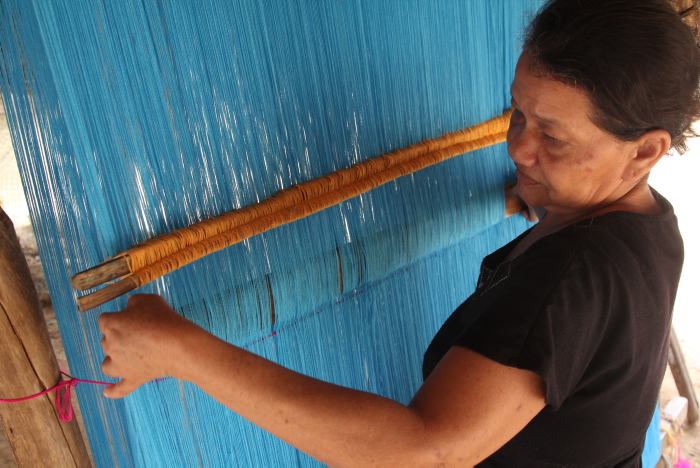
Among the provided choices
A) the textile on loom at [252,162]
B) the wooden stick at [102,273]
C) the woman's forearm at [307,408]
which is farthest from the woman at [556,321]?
the textile on loom at [252,162]

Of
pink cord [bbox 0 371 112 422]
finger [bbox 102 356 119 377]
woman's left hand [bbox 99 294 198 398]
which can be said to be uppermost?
woman's left hand [bbox 99 294 198 398]

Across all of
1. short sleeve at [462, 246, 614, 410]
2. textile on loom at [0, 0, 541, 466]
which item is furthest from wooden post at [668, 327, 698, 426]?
short sleeve at [462, 246, 614, 410]

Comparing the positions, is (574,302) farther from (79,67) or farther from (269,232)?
(79,67)

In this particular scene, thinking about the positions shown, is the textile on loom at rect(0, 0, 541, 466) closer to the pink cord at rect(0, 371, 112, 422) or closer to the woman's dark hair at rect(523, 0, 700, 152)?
the pink cord at rect(0, 371, 112, 422)

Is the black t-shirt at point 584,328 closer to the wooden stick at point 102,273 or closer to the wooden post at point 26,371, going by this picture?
the wooden stick at point 102,273

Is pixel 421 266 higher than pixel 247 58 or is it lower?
lower

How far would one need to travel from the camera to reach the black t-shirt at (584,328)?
73cm

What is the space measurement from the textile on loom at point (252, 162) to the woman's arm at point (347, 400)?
0.75 ft

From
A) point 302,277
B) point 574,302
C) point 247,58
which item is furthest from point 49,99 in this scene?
point 574,302

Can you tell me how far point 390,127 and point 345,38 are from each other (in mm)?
217

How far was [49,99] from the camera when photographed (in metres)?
0.82

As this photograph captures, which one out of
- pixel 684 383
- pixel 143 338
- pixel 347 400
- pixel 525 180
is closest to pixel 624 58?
pixel 525 180

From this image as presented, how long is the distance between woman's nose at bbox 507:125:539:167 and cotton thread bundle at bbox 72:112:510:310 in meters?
0.37

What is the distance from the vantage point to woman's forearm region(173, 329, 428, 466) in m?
0.67
